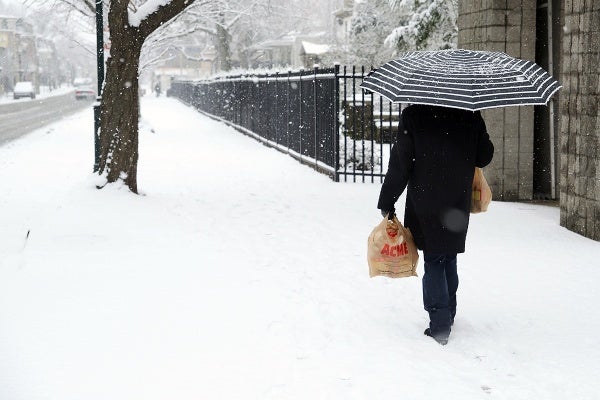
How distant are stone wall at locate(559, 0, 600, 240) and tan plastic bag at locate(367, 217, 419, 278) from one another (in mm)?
4086

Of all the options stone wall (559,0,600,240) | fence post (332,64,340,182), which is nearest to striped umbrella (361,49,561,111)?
stone wall (559,0,600,240)

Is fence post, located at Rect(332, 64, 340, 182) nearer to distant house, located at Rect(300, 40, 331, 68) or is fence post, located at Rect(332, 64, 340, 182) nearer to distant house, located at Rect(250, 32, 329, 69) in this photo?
distant house, located at Rect(300, 40, 331, 68)

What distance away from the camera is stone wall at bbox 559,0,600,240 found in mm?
8477

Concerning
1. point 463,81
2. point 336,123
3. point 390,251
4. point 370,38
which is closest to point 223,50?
point 370,38

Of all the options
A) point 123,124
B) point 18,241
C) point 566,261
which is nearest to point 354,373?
point 566,261

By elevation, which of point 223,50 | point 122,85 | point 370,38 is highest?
point 223,50

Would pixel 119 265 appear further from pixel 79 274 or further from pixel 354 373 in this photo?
pixel 354 373

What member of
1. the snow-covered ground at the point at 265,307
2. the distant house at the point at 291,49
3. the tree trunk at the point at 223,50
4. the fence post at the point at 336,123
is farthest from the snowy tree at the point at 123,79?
the distant house at the point at 291,49

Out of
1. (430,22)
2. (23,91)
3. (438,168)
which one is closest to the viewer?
(438,168)

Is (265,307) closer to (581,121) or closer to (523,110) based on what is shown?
(581,121)

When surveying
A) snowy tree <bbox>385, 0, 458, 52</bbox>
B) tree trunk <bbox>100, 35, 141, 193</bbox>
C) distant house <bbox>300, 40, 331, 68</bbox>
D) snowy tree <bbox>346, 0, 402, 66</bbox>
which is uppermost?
distant house <bbox>300, 40, 331, 68</bbox>

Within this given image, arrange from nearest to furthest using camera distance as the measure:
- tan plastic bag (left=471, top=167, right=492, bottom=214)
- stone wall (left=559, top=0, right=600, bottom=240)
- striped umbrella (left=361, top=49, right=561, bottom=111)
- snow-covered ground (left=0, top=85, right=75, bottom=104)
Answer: striped umbrella (left=361, top=49, right=561, bottom=111)
tan plastic bag (left=471, top=167, right=492, bottom=214)
stone wall (left=559, top=0, right=600, bottom=240)
snow-covered ground (left=0, top=85, right=75, bottom=104)

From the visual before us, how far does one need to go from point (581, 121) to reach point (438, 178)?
4.39 m

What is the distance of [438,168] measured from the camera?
5.04 m
